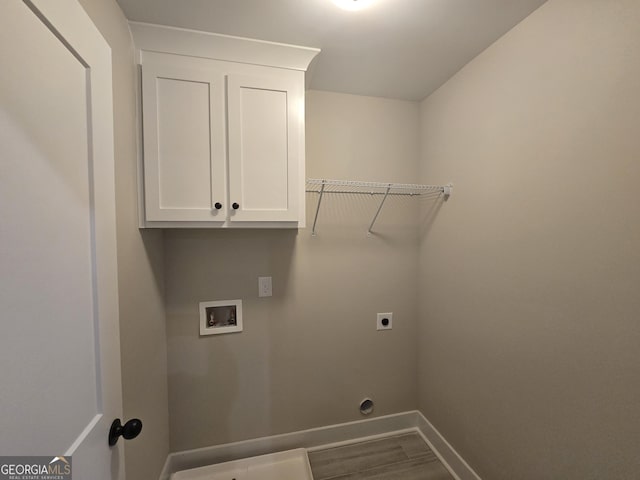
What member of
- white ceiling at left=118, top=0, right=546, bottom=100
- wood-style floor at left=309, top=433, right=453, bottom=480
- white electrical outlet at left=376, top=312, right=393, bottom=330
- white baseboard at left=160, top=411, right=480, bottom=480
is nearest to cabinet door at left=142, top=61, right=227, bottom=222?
→ white ceiling at left=118, top=0, right=546, bottom=100

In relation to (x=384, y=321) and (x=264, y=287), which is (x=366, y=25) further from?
(x=384, y=321)

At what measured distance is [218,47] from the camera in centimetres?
119

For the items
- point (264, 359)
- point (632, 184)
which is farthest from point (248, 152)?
point (632, 184)

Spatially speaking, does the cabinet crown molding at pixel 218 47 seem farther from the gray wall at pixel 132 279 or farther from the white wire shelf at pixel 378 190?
the white wire shelf at pixel 378 190

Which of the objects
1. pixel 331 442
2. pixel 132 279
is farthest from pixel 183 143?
pixel 331 442

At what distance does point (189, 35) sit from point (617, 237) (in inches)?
73.8

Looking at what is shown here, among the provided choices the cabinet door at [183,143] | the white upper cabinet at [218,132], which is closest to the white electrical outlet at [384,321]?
the white upper cabinet at [218,132]

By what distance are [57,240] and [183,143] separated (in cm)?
77

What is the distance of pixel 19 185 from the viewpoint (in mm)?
461

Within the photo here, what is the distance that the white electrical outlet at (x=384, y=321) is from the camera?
1808 millimetres

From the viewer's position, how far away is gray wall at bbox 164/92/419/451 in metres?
1.53

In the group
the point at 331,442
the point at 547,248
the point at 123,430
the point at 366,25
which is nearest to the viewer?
the point at 123,430

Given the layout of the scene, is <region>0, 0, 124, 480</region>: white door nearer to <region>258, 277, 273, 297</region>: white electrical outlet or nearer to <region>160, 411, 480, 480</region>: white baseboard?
<region>258, 277, 273, 297</region>: white electrical outlet

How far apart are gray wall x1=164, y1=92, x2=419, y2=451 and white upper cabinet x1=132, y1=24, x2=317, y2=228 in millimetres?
362
